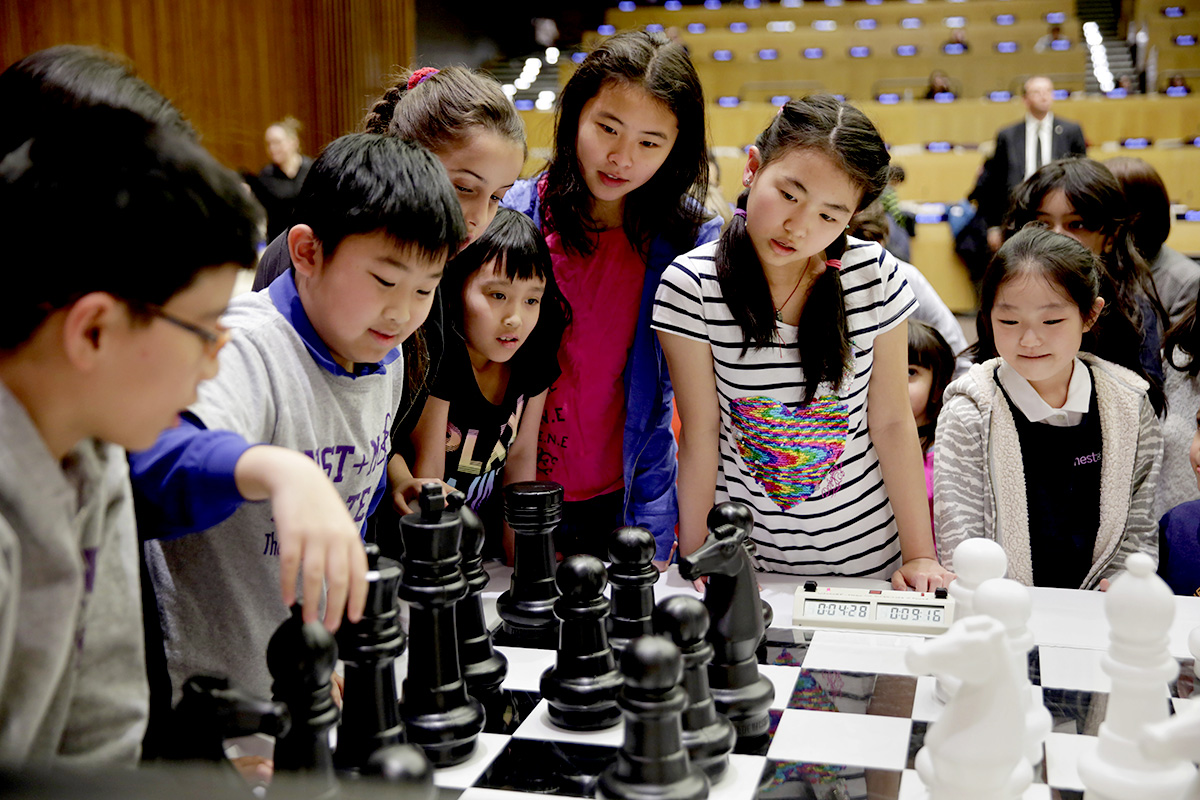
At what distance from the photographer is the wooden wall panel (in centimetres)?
799

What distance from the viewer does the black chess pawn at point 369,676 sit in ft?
3.09

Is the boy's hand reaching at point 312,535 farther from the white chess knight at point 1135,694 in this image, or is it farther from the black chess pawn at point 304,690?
the white chess knight at point 1135,694

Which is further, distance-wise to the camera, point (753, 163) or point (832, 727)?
point (753, 163)

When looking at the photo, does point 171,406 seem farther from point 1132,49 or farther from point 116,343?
point 1132,49

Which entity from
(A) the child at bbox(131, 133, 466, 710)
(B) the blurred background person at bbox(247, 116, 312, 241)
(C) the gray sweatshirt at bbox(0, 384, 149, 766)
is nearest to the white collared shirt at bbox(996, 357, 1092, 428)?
(A) the child at bbox(131, 133, 466, 710)

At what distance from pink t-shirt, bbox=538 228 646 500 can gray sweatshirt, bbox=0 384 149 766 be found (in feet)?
3.57

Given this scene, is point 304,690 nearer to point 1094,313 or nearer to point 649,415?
point 649,415

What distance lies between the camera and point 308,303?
1.20 metres

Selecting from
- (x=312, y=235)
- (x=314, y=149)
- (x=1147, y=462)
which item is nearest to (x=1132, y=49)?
(x=314, y=149)

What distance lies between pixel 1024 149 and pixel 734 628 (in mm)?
6055

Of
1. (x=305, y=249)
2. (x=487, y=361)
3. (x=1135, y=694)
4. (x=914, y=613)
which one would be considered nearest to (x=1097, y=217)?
(x=914, y=613)

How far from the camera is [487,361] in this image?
69.2 inches

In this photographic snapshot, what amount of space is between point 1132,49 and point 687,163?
11.0 m

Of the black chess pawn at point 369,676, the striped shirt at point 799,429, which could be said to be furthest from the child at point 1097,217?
the black chess pawn at point 369,676
